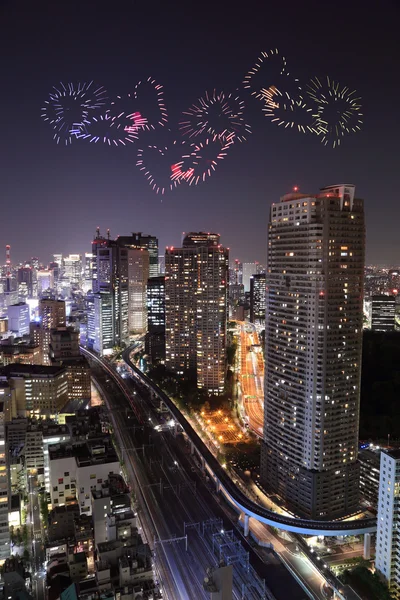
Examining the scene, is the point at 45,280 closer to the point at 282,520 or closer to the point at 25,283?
the point at 25,283

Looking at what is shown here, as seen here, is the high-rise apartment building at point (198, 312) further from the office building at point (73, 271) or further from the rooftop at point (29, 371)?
the office building at point (73, 271)

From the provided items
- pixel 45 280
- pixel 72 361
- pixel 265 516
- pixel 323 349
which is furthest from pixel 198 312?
pixel 45 280

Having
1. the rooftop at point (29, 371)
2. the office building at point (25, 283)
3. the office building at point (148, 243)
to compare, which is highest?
the office building at point (148, 243)

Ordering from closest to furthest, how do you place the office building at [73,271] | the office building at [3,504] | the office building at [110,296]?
1. the office building at [3,504]
2. the office building at [110,296]
3. the office building at [73,271]

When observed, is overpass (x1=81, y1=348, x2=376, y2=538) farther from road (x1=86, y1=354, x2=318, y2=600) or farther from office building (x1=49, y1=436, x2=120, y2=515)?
office building (x1=49, y1=436, x2=120, y2=515)

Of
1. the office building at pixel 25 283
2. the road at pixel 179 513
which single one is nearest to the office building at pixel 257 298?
the road at pixel 179 513

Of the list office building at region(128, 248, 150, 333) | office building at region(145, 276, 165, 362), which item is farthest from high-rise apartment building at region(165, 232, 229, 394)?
office building at region(128, 248, 150, 333)
